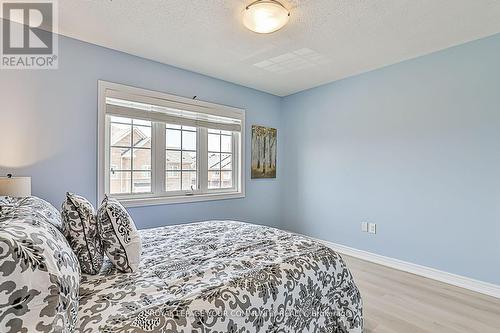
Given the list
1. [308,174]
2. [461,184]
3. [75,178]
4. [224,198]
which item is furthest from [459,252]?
[75,178]

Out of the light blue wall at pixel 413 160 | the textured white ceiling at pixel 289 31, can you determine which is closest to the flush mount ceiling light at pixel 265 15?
the textured white ceiling at pixel 289 31

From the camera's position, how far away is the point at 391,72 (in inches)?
123

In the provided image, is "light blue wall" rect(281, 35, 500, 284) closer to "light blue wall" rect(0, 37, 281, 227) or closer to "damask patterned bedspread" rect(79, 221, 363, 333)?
"damask patterned bedspread" rect(79, 221, 363, 333)

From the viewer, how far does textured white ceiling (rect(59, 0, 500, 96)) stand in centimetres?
201

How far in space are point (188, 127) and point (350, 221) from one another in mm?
2620

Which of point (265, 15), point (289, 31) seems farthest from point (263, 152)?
point (265, 15)

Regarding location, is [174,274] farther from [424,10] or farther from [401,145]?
[401,145]

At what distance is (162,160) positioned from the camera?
3.15 m

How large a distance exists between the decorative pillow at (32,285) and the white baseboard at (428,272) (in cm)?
327

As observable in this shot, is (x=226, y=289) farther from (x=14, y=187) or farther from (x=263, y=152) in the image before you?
(x=263, y=152)

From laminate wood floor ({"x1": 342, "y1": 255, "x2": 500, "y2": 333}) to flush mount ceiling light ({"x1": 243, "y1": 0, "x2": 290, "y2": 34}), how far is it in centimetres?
247

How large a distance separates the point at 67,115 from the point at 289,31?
2.34m

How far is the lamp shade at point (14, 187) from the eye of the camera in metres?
1.83

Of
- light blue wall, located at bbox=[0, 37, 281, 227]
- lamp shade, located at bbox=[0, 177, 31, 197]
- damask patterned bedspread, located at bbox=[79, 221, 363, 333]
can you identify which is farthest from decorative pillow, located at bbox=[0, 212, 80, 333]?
light blue wall, located at bbox=[0, 37, 281, 227]
